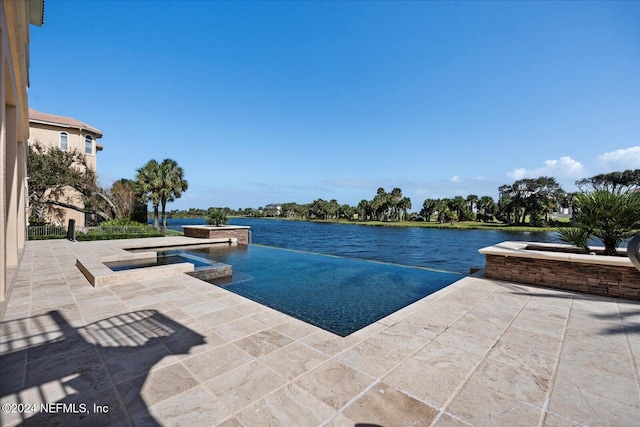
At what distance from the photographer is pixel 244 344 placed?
3.19 metres

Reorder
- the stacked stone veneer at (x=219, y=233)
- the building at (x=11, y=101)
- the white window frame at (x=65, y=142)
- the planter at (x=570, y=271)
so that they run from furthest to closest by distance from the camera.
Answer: the white window frame at (x=65, y=142) → the stacked stone veneer at (x=219, y=233) → the planter at (x=570, y=271) → the building at (x=11, y=101)

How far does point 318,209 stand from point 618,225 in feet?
272

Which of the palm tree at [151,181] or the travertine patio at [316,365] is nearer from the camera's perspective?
the travertine patio at [316,365]

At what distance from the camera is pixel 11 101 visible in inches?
239

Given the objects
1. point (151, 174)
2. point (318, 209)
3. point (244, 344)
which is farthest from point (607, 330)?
point (318, 209)

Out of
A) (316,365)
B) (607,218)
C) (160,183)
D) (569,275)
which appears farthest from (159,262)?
(160,183)

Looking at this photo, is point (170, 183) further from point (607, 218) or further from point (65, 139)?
point (607, 218)

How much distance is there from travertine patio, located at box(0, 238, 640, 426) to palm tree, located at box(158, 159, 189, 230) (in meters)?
19.7

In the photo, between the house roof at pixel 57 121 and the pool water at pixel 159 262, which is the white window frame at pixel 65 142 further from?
the pool water at pixel 159 262

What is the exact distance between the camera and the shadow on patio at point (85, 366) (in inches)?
81.7

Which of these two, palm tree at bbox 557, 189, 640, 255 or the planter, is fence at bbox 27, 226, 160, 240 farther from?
palm tree at bbox 557, 189, 640, 255

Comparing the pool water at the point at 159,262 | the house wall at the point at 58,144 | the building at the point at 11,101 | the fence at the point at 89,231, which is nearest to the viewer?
the building at the point at 11,101

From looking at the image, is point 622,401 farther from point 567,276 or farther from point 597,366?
point 567,276

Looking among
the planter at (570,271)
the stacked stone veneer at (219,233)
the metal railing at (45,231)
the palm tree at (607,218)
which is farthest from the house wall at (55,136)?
the palm tree at (607,218)
